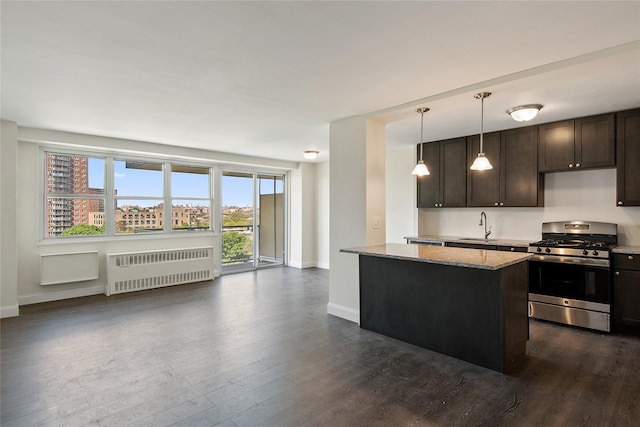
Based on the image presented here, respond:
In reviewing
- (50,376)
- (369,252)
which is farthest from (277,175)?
(50,376)

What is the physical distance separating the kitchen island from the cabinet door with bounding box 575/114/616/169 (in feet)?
6.17

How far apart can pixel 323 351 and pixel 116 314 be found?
2862mm

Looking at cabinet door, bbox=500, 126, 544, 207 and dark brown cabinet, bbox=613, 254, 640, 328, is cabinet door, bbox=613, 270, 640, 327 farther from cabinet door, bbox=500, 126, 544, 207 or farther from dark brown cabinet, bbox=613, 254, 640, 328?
cabinet door, bbox=500, 126, 544, 207

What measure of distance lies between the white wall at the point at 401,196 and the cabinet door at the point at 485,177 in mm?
990

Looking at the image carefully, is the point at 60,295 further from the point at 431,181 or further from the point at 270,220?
the point at 431,181

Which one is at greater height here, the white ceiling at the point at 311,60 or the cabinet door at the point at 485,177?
the white ceiling at the point at 311,60

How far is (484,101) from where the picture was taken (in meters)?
3.40

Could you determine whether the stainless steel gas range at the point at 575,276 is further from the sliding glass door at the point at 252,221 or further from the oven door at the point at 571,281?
the sliding glass door at the point at 252,221

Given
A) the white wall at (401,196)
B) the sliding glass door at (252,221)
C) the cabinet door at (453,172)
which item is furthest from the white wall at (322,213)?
the cabinet door at (453,172)

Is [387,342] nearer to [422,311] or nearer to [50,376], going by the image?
[422,311]

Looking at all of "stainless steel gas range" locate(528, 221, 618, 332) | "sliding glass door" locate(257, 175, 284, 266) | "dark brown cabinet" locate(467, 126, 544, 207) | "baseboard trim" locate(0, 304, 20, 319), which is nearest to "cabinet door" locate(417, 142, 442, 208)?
"dark brown cabinet" locate(467, 126, 544, 207)

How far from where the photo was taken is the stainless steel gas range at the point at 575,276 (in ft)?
11.8

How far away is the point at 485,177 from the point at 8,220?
636 centimetres

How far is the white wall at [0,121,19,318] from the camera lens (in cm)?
411
